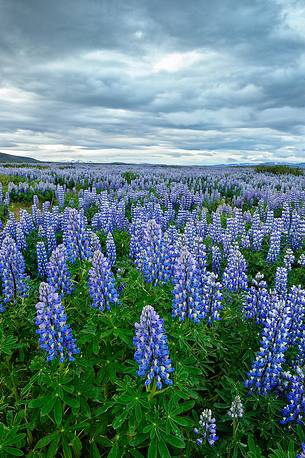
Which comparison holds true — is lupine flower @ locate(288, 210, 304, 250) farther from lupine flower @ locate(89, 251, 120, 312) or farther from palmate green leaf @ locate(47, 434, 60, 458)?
palmate green leaf @ locate(47, 434, 60, 458)

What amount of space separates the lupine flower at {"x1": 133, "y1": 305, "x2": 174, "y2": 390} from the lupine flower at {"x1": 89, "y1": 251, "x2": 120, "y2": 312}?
2.35ft

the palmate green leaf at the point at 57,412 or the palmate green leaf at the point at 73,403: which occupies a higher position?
the palmate green leaf at the point at 73,403

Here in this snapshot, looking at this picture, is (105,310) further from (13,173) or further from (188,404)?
(13,173)

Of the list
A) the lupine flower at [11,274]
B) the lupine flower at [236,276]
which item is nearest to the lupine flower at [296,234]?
the lupine flower at [236,276]

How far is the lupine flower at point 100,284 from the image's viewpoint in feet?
11.0

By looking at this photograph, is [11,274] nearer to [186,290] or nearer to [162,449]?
[186,290]

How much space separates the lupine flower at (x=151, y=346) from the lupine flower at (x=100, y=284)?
71cm

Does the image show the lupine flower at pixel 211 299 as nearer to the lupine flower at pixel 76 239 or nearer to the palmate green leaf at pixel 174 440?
the palmate green leaf at pixel 174 440

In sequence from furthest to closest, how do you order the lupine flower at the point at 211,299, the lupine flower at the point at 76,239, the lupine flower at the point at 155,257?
→ the lupine flower at the point at 76,239 < the lupine flower at the point at 155,257 < the lupine flower at the point at 211,299

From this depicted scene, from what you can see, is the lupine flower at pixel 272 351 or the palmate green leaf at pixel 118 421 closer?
the palmate green leaf at pixel 118 421

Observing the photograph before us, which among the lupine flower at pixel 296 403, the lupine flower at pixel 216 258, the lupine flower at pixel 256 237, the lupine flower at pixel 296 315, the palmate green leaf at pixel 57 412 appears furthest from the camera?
the lupine flower at pixel 256 237

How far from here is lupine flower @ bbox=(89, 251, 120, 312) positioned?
3359 millimetres

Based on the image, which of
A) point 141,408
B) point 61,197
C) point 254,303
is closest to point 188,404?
point 141,408

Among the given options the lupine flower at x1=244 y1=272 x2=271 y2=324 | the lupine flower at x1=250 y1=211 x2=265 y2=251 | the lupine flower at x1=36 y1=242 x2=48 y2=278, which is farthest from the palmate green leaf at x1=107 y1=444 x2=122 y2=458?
the lupine flower at x1=250 y1=211 x2=265 y2=251
